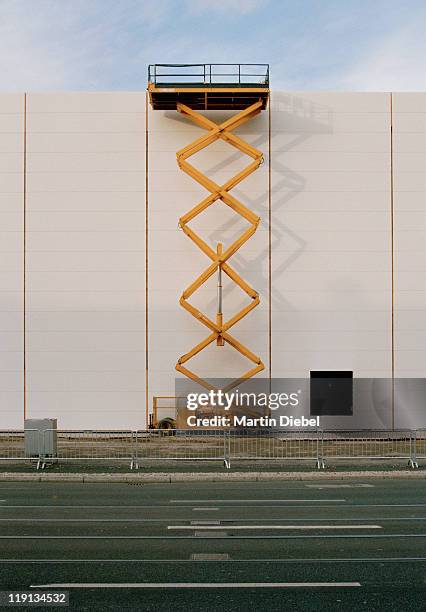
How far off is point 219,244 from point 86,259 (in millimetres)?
5754

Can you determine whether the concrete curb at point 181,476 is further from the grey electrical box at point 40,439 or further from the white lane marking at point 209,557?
the white lane marking at point 209,557

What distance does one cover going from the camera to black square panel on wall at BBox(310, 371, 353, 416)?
1316 inches

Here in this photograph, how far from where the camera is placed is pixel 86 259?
33.6 m

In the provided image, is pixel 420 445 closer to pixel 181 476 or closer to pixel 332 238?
pixel 181 476

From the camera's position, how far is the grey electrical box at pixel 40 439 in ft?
76.5

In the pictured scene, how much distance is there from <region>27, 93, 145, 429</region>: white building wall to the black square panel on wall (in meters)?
7.28

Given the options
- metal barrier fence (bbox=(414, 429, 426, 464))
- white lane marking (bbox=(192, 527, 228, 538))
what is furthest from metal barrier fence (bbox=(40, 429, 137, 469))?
white lane marking (bbox=(192, 527, 228, 538))

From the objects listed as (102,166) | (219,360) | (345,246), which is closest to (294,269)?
(345,246)

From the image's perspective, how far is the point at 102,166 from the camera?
33812 millimetres

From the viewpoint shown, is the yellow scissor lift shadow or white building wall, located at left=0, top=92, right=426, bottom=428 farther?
white building wall, located at left=0, top=92, right=426, bottom=428

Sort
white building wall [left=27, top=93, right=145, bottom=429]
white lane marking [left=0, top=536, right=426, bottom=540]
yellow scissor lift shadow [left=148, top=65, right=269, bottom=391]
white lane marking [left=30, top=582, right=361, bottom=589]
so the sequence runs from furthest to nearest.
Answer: white building wall [left=27, top=93, right=145, bottom=429]
yellow scissor lift shadow [left=148, top=65, right=269, bottom=391]
white lane marking [left=0, top=536, right=426, bottom=540]
white lane marking [left=30, top=582, right=361, bottom=589]

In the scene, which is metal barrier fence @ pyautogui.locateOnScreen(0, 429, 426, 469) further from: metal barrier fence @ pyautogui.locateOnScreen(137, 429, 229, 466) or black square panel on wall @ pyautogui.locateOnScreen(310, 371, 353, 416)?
black square panel on wall @ pyautogui.locateOnScreen(310, 371, 353, 416)

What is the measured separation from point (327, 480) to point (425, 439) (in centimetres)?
693

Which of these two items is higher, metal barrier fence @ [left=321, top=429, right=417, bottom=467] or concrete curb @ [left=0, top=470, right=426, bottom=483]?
metal barrier fence @ [left=321, top=429, right=417, bottom=467]
